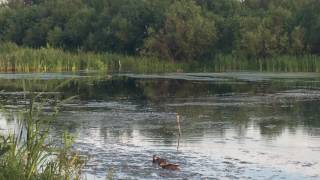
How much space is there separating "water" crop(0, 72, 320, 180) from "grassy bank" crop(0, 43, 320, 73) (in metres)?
14.9

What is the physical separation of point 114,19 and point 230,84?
1223 inches

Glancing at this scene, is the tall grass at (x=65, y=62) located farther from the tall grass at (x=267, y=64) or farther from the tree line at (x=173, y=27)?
the tree line at (x=173, y=27)

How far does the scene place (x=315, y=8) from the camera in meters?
52.9

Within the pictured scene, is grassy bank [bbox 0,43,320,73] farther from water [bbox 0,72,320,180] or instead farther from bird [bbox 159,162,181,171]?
bird [bbox 159,162,181,171]

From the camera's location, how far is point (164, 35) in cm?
5584

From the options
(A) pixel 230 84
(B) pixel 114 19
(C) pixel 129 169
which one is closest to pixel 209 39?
(B) pixel 114 19

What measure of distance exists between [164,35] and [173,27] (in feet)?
3.18

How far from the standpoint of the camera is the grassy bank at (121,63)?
42.1 metres

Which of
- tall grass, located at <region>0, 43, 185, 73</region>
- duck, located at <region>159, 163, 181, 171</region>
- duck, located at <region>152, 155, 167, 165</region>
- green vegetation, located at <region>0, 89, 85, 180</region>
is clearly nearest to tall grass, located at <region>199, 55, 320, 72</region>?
tall grass, located at <region>0, 43, 185, 73</region>

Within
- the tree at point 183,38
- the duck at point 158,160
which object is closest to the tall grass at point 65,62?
the tree at point 183,38

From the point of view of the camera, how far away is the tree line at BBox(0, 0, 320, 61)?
166 feet

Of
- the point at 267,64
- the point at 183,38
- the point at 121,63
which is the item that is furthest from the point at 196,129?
the point at 183,38

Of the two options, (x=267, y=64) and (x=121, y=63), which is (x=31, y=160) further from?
(x=121, y=63)

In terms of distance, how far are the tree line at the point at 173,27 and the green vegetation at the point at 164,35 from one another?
0.08 m
